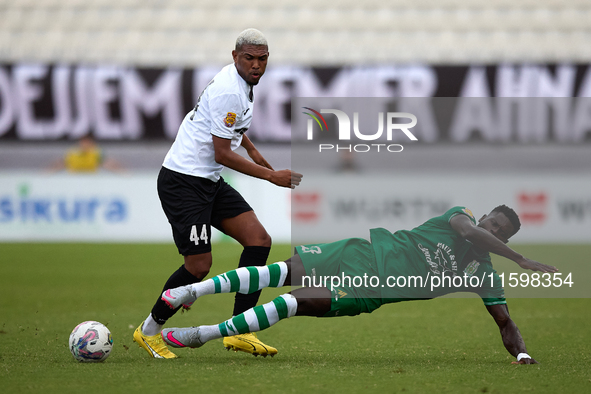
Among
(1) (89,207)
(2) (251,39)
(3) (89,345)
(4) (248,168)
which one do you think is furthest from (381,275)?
(1) (89,207)

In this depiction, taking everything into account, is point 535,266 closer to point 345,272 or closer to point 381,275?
point 381,275

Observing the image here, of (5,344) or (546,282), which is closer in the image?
(5,344)

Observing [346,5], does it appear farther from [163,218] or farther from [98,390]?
[98,390]

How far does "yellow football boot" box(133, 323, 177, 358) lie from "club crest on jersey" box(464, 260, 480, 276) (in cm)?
185

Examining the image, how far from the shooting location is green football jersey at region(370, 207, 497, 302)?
4293mm

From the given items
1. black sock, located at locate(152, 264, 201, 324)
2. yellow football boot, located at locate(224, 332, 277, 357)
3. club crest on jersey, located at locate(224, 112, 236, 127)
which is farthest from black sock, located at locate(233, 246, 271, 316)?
club crest on jersey, located at locate(224, 112, 236, 127)

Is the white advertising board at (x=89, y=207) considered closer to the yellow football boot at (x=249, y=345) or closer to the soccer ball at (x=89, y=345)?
the yellow football boot at (x=249, y=345)

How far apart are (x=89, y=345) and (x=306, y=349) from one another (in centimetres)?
141

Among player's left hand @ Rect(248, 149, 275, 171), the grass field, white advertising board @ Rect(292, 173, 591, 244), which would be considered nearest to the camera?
the grass field

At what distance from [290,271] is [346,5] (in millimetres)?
12203

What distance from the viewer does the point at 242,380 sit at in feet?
A: 11.8

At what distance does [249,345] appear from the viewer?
4297mm

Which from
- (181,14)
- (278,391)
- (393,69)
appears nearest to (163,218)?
(393,69)

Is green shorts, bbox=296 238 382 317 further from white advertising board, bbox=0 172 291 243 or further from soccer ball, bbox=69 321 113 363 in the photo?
white advertising board, bbox=0 172 291 243
